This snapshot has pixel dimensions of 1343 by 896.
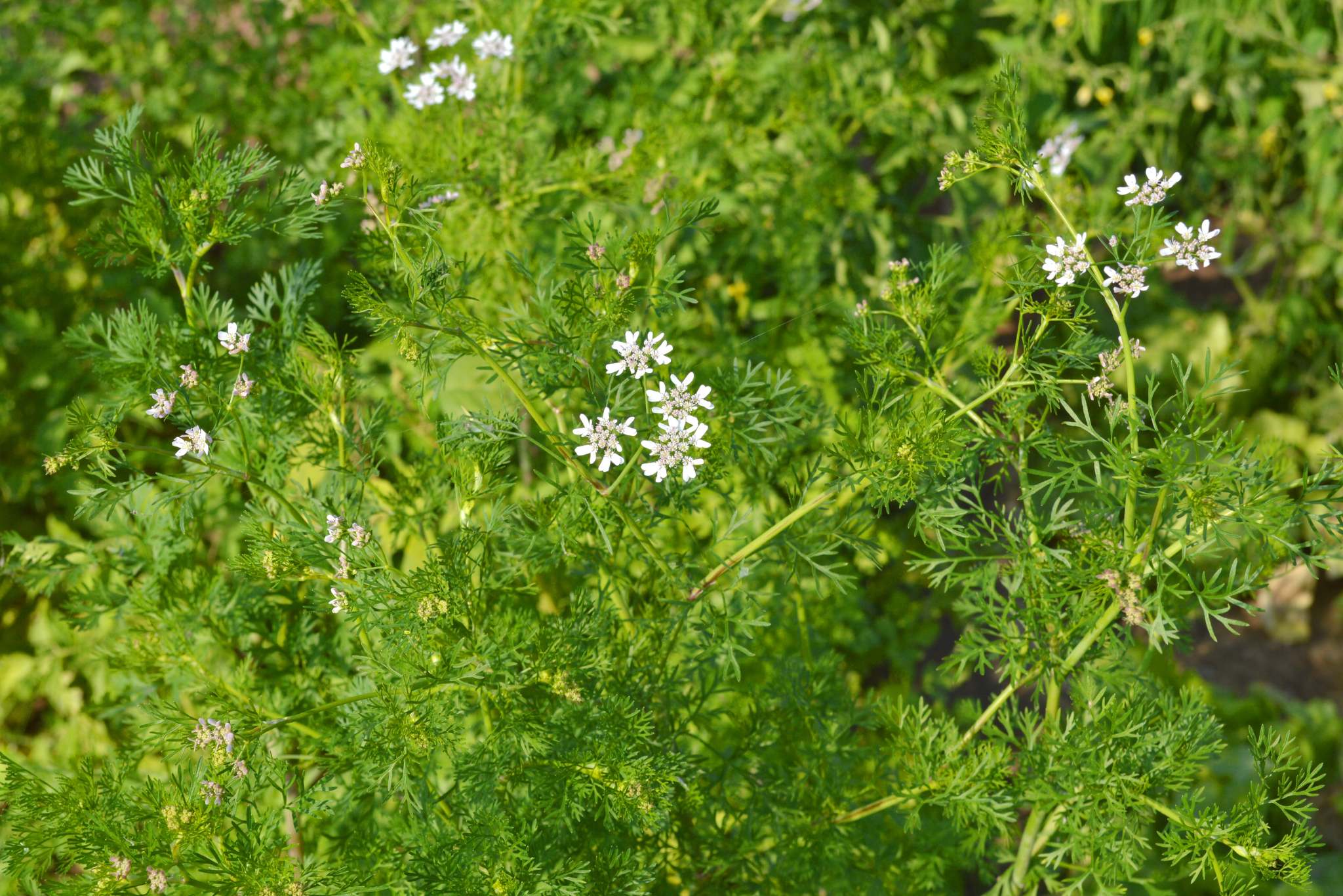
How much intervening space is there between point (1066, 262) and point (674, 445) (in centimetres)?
58

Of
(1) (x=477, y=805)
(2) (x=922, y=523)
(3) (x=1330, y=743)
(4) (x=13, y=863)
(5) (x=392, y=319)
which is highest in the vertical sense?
(5) (x=392, y=319)

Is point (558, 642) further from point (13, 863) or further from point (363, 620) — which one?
point (13, 863)

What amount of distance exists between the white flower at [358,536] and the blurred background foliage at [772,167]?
2.51 feet

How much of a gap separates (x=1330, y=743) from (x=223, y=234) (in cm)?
336

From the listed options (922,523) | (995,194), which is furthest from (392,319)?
(995,194)

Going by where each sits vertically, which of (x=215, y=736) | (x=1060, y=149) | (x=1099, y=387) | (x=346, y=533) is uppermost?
(x=1099, y=387)

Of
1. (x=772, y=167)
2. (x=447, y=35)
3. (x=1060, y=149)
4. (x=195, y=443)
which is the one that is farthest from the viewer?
(x=1060, y=149)

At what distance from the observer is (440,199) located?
6.56ft

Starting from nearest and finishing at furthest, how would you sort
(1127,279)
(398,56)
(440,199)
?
(1127,279) → (440,199) → (398,56)

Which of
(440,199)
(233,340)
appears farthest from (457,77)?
(233,340)

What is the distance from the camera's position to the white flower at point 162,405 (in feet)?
5.08

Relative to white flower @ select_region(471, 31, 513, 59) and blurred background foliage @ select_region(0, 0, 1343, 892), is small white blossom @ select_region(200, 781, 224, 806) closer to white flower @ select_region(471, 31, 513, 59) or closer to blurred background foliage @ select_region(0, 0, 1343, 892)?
blurred background foliage @ select_region(0, 0, 1343, 892)

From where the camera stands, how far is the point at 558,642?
1604mm

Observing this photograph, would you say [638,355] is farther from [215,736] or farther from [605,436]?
[215,736]
